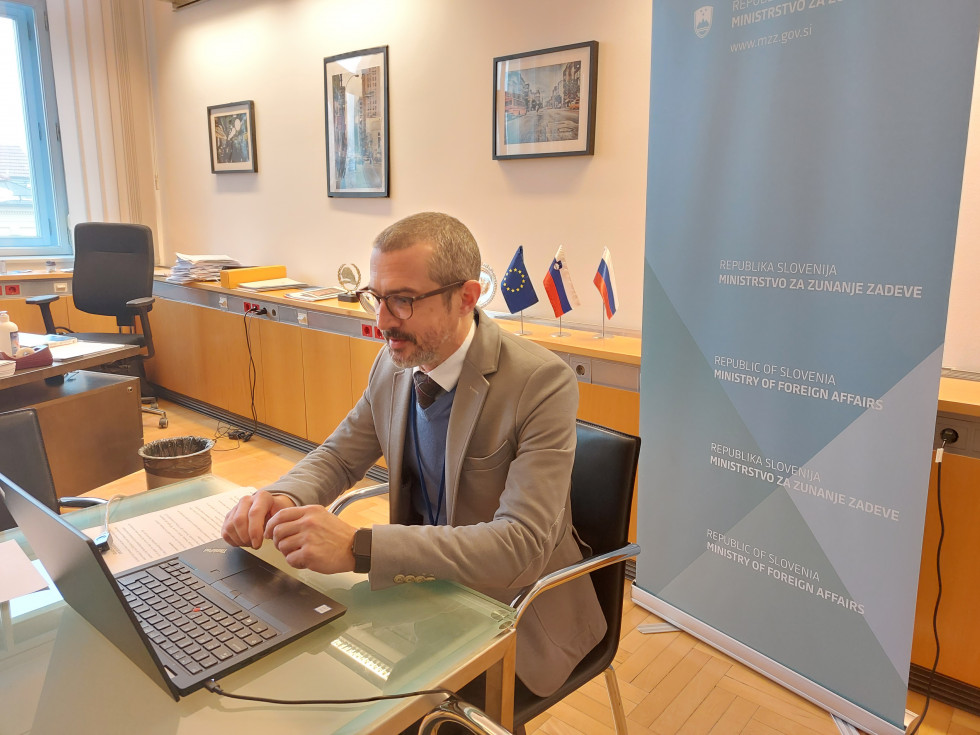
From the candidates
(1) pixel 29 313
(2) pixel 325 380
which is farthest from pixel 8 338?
(1) pixel 29 313

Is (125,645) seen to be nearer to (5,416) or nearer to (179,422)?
(5,416)

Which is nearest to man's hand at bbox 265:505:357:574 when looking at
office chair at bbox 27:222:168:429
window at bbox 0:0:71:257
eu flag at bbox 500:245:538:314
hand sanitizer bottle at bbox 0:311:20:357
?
eu flag at bbox 500:245:538:314

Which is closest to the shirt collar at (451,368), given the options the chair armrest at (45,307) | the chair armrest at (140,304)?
the chair armrest at (140,304)

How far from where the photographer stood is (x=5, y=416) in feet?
5.34

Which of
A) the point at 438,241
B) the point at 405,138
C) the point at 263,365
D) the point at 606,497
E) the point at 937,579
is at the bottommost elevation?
the point at 937,579

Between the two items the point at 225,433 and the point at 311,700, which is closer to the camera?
the point at 311,700

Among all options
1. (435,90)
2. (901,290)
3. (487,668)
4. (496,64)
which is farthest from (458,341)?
(435,90)

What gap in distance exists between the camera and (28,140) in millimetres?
5414

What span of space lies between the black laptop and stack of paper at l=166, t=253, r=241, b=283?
3895 millimetres

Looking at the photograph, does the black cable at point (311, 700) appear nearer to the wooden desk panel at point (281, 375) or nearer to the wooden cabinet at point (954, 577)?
the wooden cabinet at point (954, 577)

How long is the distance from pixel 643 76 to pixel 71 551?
2610 mm

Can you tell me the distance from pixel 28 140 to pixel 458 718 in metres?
6.18

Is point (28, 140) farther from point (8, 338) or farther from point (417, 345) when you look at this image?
point (417, 345)

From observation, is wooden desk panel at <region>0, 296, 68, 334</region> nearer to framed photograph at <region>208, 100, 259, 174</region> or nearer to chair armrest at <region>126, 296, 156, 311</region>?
chair armrest at <region>126, 296, 156, 311</region>
